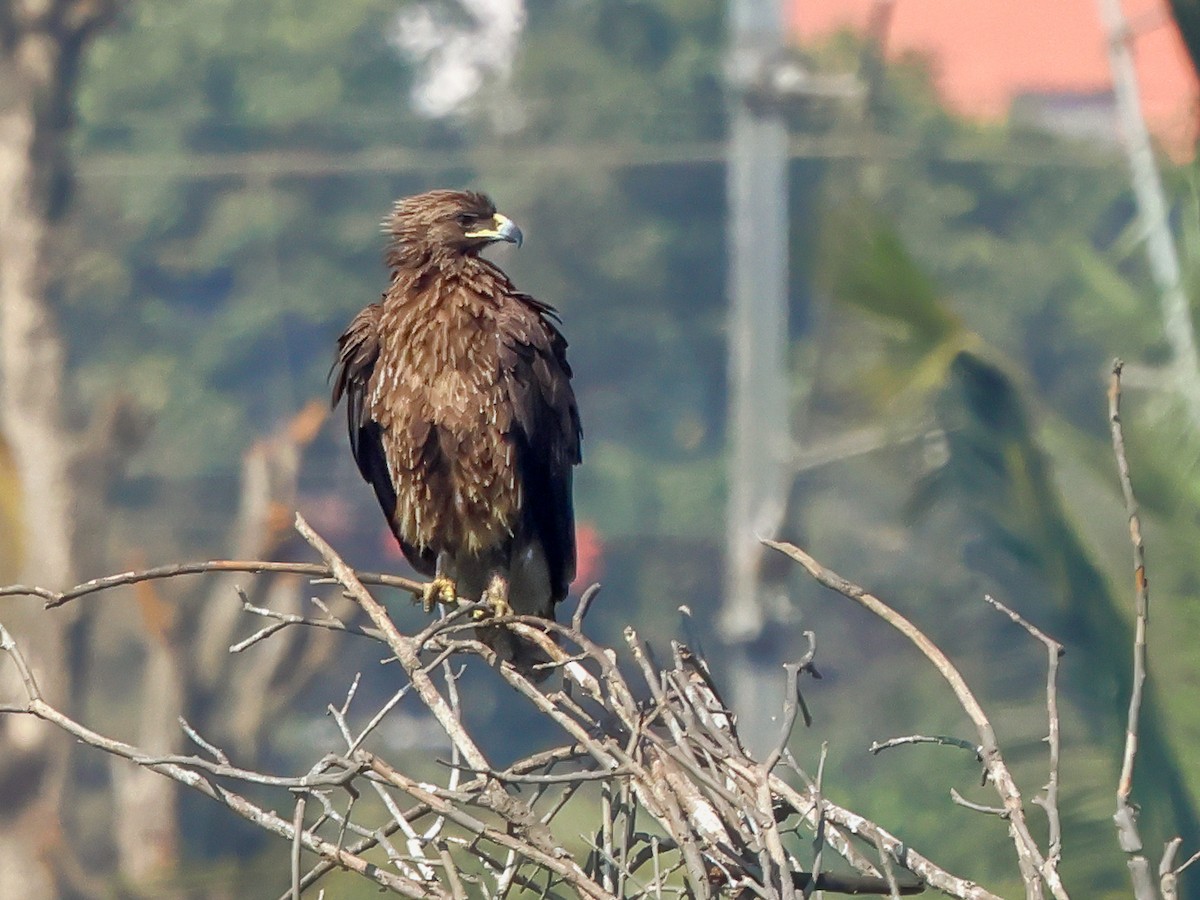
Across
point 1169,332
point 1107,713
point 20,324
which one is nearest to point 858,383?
point 1169,332

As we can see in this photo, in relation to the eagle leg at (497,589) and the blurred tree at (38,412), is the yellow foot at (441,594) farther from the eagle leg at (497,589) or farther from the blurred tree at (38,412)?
the blurred tree at (38,412)

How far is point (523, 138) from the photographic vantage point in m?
19.3

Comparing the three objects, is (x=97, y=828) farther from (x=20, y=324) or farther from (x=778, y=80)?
(x=778, y=80)

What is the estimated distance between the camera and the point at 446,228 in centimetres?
482

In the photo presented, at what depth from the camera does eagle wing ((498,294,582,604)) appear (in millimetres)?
4566

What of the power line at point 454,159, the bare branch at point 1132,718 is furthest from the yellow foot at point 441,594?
the power line at point 454,159

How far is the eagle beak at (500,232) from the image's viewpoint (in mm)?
4801

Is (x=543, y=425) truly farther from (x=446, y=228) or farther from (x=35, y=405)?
(x=35, y=405)

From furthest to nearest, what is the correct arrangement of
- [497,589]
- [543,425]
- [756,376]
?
1. [756,376]
2. [497,589]
3. [543,425]

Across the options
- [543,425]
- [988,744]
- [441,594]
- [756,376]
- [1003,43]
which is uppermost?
[1003,43]

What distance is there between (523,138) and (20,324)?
781 cm

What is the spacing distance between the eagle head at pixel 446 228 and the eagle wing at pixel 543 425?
179 mm

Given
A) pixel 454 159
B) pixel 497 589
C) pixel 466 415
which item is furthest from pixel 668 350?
pixel 466 415

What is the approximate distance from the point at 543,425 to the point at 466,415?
0.73ft
